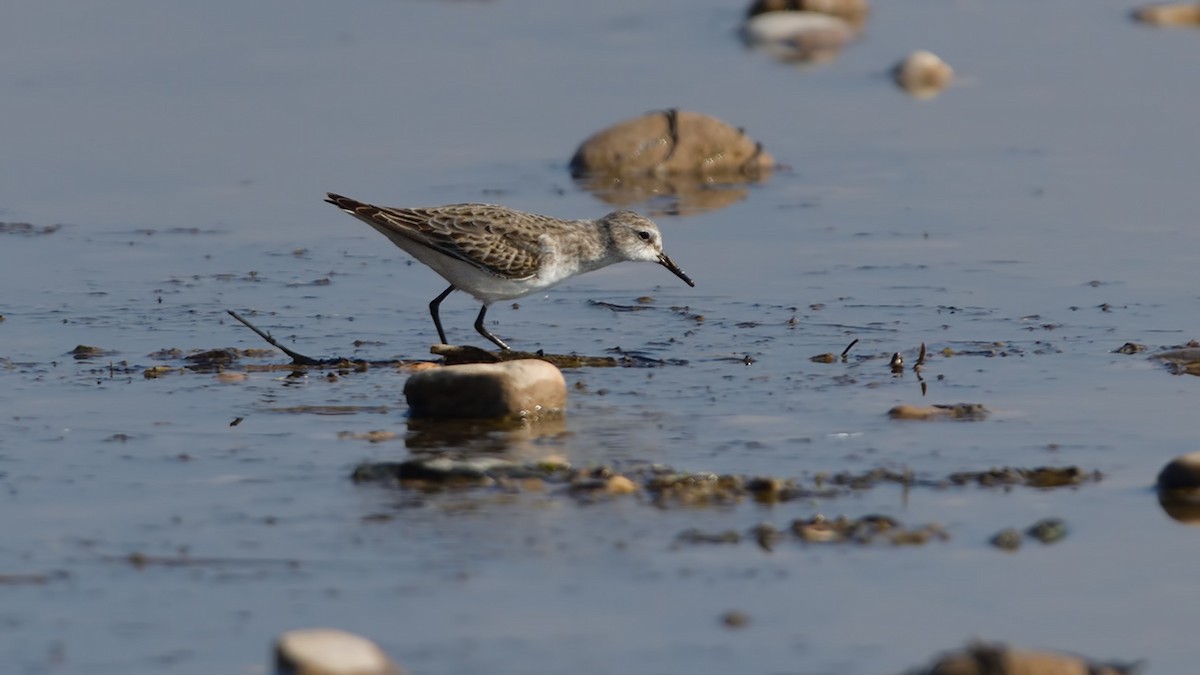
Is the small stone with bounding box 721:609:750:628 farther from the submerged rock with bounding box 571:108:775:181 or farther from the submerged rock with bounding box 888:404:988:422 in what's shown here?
the submerged rock with bounding box 571:108:775:181

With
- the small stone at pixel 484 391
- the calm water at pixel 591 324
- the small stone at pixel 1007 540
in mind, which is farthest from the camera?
the small stone at pixel 484 391

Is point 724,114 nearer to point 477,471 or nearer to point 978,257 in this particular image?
point 978,257

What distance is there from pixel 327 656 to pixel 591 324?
214 inches

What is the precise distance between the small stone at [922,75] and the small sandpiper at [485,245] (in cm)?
715

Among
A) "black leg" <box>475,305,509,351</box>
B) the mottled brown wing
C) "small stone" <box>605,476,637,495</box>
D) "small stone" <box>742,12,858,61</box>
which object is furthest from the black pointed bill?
"small stone" <box>742,12,858,61</box>

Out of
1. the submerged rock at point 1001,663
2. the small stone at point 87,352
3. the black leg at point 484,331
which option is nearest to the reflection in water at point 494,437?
the black leg at point 484,331

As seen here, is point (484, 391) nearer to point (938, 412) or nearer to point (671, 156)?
point (938, 412)

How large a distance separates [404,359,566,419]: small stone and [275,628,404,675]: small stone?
9.79 feet

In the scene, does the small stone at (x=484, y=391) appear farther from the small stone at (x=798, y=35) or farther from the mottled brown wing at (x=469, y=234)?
the small stone at (x=798, y=35)

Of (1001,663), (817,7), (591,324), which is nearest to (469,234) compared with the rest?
(591,324)

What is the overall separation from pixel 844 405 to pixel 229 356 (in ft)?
9.71

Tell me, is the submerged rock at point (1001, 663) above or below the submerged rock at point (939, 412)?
below

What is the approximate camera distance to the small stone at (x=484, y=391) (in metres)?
8.36

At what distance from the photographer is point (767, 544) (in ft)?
21.7
